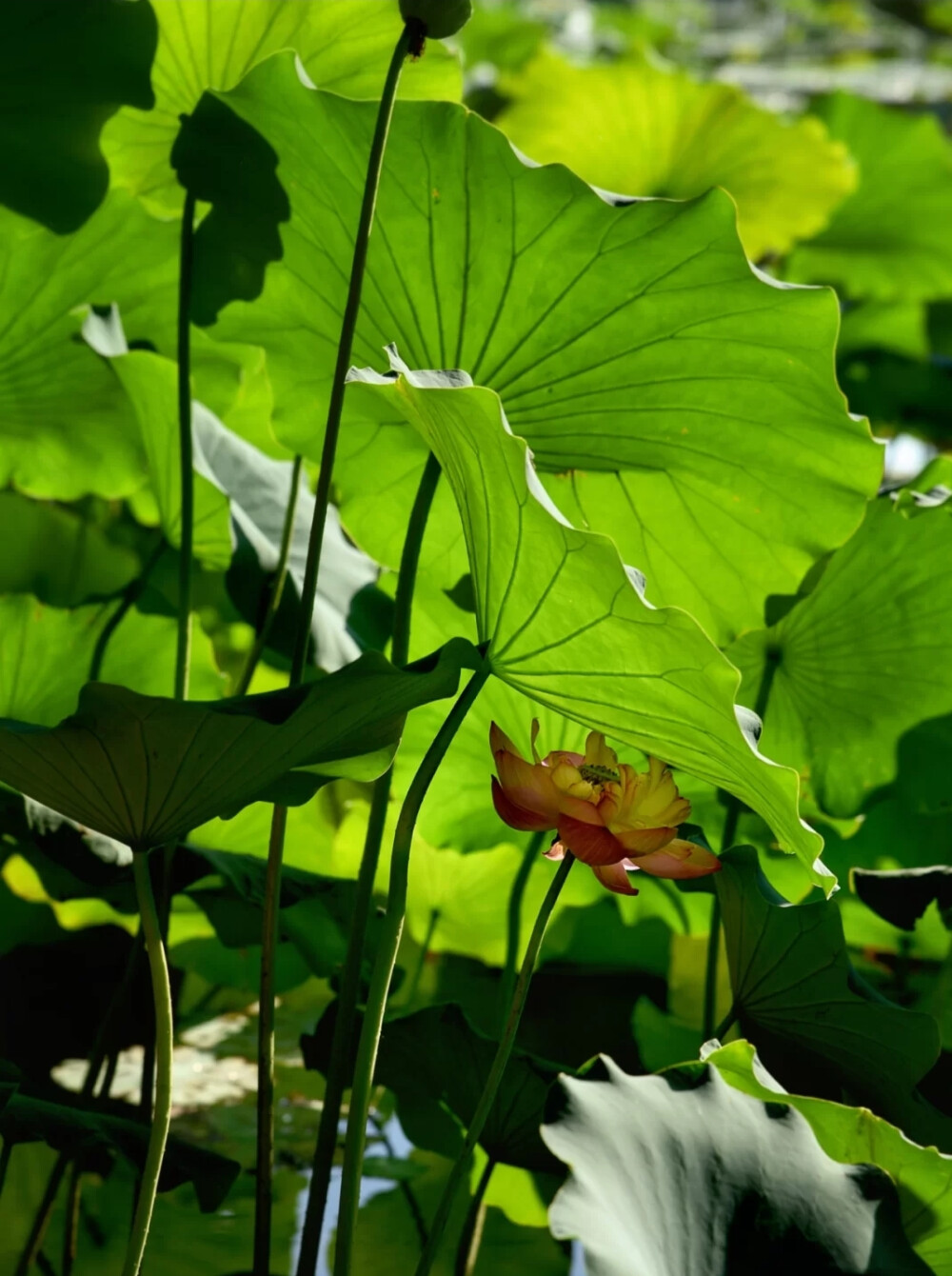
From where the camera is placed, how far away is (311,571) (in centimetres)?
69

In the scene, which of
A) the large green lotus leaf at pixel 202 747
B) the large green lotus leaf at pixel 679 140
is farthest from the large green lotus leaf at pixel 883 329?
the large green lotus leaf at pixel 202 747

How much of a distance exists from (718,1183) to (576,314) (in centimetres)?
48

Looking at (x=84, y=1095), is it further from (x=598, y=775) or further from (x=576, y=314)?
(x=576, y=314)

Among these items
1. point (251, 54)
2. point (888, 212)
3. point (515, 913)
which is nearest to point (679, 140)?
point (888, 212)

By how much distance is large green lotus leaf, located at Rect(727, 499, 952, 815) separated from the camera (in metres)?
0.89

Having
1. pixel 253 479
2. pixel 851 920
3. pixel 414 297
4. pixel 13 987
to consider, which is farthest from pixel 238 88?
pixel 851 920

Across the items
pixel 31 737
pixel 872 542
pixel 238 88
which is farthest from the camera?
pixel 872 542

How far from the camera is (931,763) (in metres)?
0.97

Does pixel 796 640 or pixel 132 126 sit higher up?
pixel 132 126

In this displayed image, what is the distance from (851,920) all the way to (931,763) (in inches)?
7.2

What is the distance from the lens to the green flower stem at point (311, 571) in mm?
636

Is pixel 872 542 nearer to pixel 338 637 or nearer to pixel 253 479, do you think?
pixel 338 637

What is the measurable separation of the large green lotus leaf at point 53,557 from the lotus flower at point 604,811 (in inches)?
29.2

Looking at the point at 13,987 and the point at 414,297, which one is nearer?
the point at 414,297
